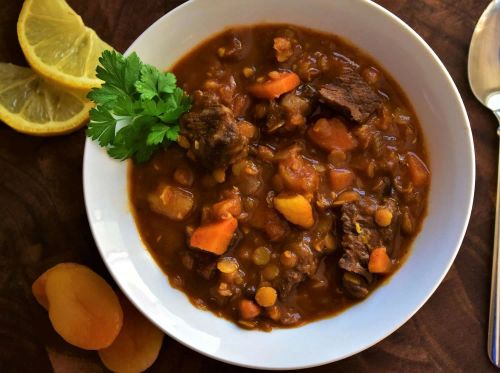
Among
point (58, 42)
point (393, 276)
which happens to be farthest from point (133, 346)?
point (58, 42)

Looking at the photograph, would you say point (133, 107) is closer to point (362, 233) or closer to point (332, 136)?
point (332, 136)

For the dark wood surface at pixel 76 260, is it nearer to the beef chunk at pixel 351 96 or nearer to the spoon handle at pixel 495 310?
the spoon handle at pixel 495 310

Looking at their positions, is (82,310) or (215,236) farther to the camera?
(82,310)

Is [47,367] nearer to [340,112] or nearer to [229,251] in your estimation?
[229,251]

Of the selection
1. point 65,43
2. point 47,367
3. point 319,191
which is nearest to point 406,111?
point 319,191

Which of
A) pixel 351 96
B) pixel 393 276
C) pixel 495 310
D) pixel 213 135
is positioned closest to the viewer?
pixel 213 135

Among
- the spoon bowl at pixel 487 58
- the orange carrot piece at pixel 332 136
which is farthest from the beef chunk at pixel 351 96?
the spoon bowl at pixel 487 58

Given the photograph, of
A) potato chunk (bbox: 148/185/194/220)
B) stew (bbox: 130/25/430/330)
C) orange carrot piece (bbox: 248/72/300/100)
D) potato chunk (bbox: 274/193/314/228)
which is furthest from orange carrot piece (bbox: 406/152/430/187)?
potato chunk (bbox: 148/185/194/220)

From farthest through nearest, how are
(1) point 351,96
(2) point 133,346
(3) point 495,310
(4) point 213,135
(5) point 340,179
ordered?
(3) point 495,310, (2) point 133,346, (5) point 340,179, (1) point 351,96, (4) point 213,135
